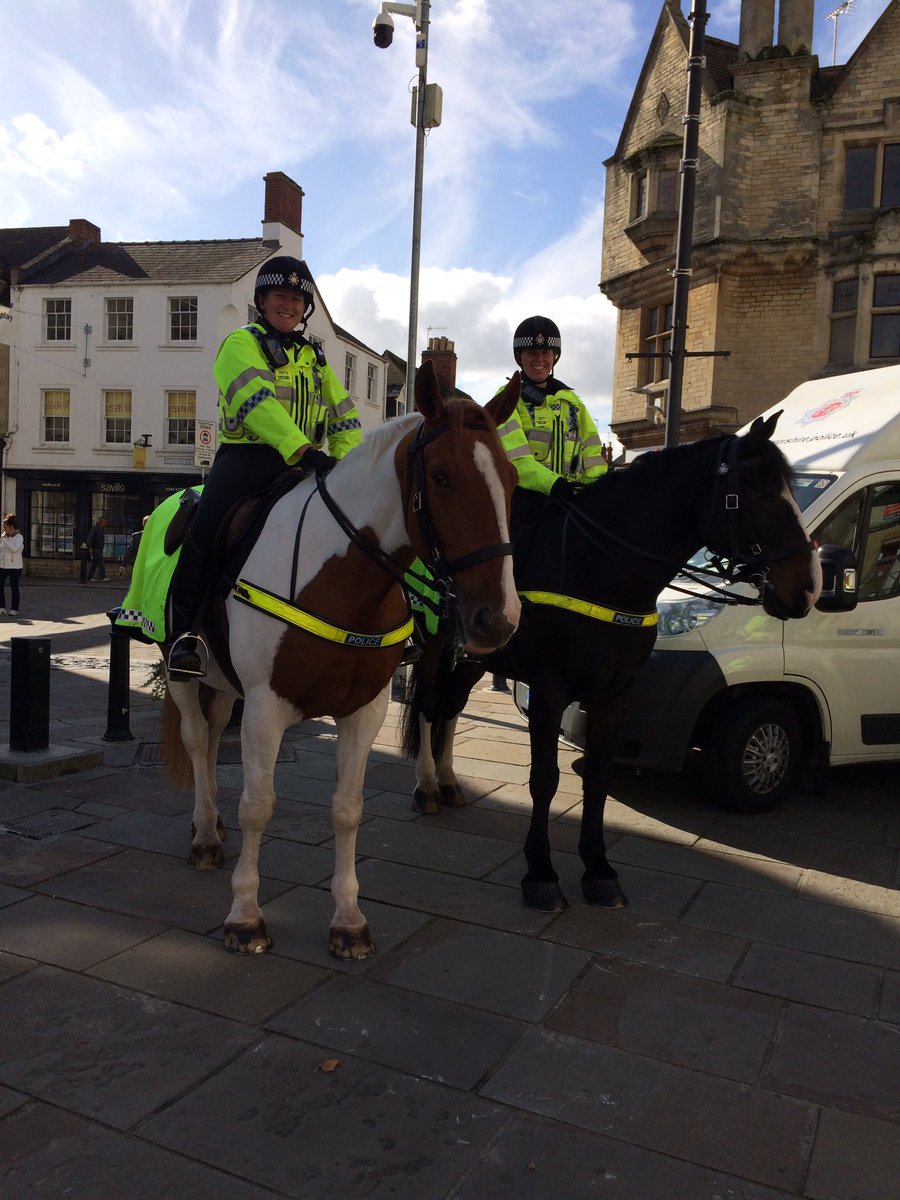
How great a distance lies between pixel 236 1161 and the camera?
238 centimetres

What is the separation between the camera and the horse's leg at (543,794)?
4.20 metres

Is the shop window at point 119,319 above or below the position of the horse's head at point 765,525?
above

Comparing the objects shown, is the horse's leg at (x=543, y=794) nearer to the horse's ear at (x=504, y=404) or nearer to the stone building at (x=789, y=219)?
the horse's ear at (x=504, y=404)

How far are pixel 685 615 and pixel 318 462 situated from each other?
308 cm

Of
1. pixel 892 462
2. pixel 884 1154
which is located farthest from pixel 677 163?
pixel 884 1154

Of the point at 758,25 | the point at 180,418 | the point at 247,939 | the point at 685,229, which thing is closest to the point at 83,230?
the point at 180,418

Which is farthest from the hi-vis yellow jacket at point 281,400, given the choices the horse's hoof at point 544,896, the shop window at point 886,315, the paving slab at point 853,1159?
the shop window at point 886,315

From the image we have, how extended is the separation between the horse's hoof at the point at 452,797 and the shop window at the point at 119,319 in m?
28.5

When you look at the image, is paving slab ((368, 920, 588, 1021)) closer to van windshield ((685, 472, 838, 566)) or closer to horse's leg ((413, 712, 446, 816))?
horse's leg ((413, 712, 446, 816))

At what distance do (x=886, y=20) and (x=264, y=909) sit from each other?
22895 mm

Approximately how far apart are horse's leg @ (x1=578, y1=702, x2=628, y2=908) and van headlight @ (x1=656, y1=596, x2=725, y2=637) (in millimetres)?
1507

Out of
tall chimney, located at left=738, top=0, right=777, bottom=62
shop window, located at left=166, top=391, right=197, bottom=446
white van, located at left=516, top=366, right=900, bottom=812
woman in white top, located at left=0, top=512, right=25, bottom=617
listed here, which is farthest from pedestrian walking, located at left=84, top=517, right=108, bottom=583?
white van, located at left=516, top=366, right=900, bottom=812

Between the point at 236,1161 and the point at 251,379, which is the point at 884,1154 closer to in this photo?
the point at 236,1161

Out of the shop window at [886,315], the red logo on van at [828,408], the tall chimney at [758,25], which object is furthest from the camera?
the tall chimney at [758,25]
